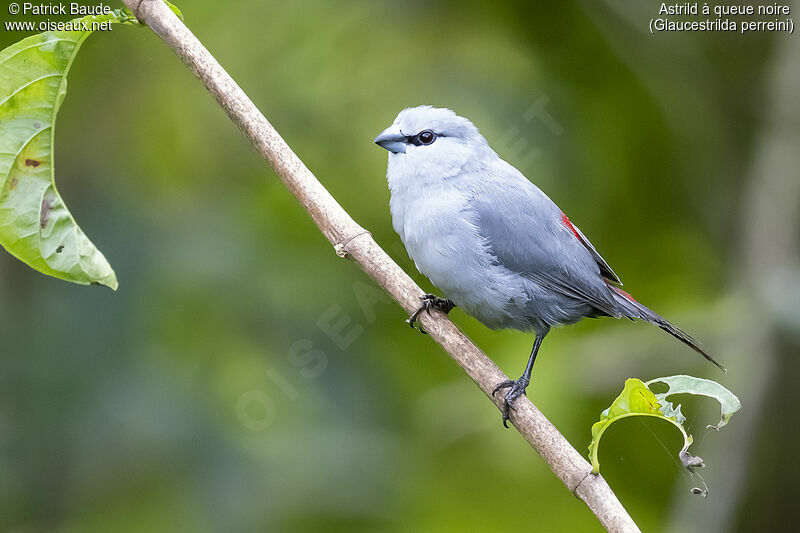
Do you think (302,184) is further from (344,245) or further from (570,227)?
(570,227)

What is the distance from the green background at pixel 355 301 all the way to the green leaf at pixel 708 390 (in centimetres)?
179

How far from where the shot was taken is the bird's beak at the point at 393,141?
304 centimetres

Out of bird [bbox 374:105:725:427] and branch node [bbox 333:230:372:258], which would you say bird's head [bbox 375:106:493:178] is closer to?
bird [bbox 374:105:725:427]

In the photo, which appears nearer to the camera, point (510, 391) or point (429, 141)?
point (510, 391)

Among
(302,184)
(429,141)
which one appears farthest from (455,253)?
(302,184)

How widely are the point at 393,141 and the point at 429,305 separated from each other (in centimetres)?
72

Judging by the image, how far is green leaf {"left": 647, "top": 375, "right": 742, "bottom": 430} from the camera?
1958mm

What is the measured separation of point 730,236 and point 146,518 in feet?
12.1

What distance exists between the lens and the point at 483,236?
9.70ft

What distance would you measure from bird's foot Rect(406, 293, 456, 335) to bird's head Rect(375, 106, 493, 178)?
49cm

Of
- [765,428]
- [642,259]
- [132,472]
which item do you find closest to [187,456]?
[132,472]

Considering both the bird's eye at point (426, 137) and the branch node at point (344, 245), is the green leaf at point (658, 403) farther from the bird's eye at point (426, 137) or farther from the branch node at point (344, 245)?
the bird's eye at point (426, 137)

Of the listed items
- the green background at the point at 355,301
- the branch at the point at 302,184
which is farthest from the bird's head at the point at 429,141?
the green background at the point at 355,301

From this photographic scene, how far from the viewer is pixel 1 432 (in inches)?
155
